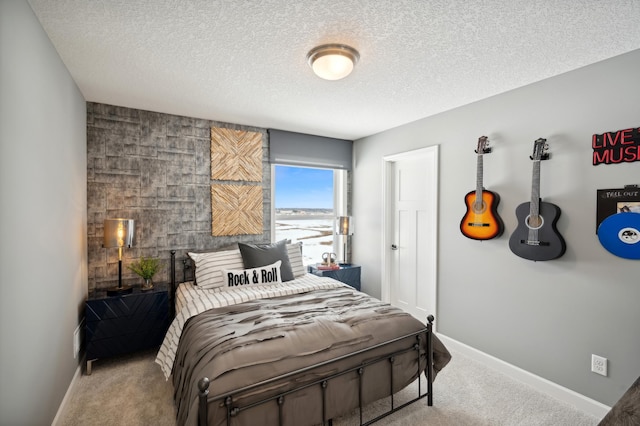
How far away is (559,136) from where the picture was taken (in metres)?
2.33

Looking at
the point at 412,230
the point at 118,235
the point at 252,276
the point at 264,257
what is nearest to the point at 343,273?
the point at 412,230

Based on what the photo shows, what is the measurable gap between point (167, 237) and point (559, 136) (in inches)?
147

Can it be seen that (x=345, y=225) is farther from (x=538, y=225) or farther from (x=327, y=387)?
(x=327, y=387)

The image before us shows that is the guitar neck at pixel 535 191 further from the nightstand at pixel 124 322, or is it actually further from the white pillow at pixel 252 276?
the nightstand at pixel 124 322

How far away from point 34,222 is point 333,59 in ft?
6.46

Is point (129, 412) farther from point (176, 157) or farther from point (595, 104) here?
point (595, 104)

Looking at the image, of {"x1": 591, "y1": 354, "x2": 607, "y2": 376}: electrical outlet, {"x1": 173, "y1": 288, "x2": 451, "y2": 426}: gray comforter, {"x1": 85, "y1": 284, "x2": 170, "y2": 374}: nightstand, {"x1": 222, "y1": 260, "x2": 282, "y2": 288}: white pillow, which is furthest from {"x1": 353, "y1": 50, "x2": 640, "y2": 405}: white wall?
{"x1": 85, "y1": 284, "x2": 170, "y2": 374}: nightstand

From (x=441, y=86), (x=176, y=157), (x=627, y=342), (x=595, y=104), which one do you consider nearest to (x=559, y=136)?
(x=595, y=104)

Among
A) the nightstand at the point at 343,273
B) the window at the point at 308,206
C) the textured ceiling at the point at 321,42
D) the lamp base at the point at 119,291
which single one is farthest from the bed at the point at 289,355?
the textured ceiling at the point at 321,42

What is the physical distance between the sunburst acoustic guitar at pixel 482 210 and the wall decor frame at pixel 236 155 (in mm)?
2448

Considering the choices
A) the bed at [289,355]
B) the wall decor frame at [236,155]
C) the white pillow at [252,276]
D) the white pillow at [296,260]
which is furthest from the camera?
the wall decor frame at [236,155]

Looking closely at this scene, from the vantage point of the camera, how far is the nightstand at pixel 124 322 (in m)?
2.58

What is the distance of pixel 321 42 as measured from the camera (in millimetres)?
1917

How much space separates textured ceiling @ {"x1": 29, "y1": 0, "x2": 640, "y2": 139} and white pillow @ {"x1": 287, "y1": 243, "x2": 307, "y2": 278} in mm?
1612
